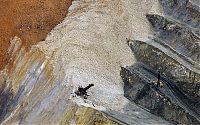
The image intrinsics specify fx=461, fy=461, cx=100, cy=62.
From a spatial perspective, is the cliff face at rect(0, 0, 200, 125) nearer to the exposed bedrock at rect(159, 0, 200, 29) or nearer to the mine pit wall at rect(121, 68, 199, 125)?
the mine pit wall at rect(121, 68, 199, 125)

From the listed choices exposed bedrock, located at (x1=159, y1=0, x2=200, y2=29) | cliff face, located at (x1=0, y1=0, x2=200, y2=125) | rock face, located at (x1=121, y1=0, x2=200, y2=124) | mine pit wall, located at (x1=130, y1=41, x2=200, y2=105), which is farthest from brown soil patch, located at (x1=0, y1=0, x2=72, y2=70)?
exposed bedrock, located at (x1=159, y1=0, x2=200, y2=29)

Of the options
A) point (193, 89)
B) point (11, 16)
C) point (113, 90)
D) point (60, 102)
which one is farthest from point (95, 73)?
point (11, 16)

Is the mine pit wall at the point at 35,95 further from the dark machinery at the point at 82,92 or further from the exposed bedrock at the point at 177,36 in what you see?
the exposed bedrock at the point at 177,36

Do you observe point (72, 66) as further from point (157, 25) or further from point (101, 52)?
point (157, 25)

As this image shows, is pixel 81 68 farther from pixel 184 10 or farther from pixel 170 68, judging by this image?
pixel 184 10

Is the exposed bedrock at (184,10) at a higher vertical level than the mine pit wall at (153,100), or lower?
higher

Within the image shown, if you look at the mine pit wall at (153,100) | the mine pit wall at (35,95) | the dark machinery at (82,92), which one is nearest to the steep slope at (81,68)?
the mine pit wall at (35,95)
